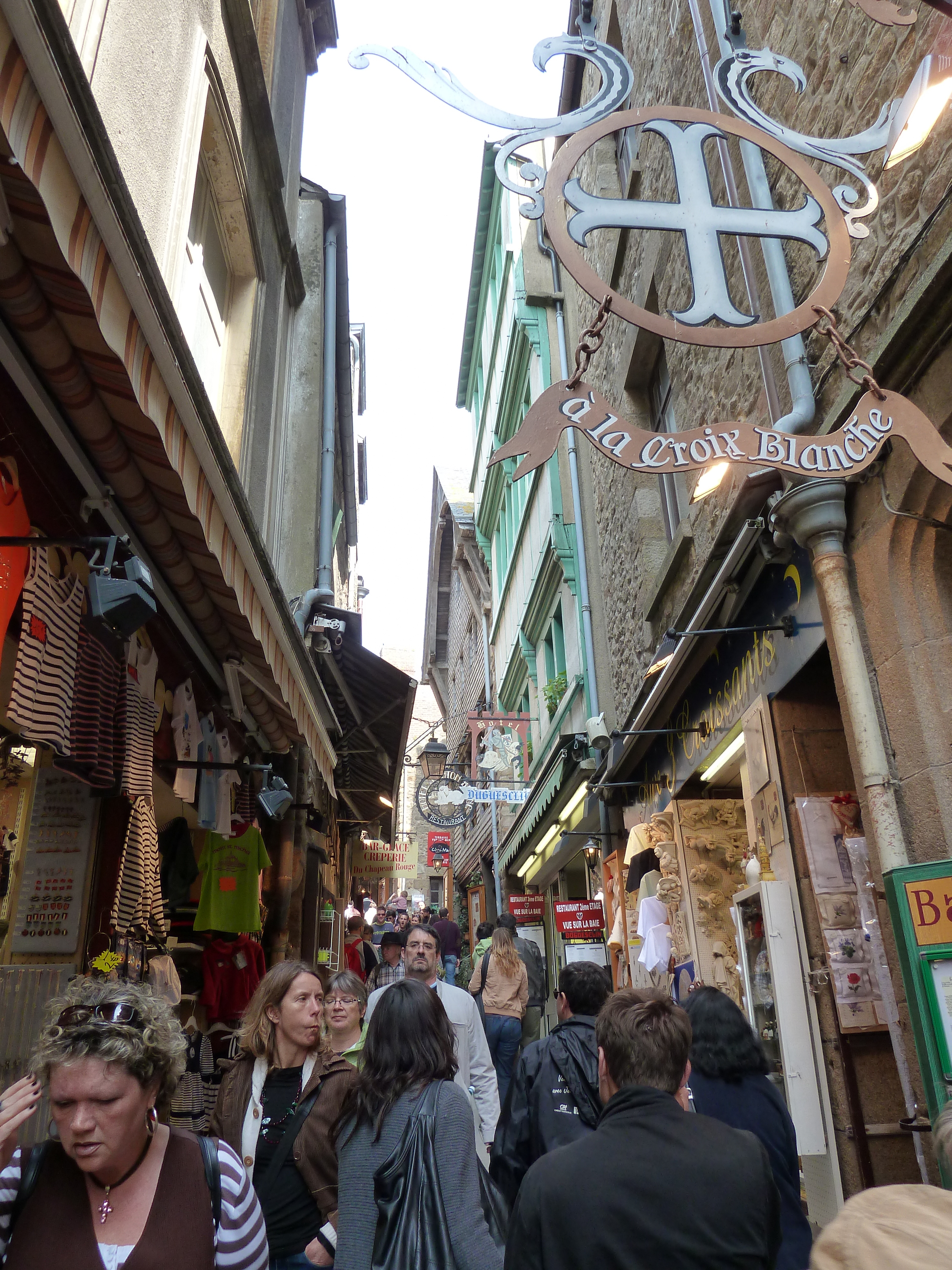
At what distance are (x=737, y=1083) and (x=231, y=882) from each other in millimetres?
4338

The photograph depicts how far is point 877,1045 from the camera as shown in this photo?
443 cm

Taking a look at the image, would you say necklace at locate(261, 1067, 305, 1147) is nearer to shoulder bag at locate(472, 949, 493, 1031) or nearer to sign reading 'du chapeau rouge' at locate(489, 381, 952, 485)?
sign reading 'du chapeau rouge' at locate(489, 381, 952, 485)

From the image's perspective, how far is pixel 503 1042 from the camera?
266 inches

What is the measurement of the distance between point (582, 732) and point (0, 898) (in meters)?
8.26

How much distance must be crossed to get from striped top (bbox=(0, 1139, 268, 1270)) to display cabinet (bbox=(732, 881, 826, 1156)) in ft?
9.54

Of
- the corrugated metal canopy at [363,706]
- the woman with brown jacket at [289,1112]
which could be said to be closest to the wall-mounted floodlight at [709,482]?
the woman with brown jacket at [289,1112]

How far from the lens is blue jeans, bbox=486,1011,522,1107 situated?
22.1 feet

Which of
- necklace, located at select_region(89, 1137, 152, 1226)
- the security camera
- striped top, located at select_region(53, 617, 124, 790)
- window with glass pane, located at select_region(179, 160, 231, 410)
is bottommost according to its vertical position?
necklace, located at select_region(89, 1137, 152, 1226)

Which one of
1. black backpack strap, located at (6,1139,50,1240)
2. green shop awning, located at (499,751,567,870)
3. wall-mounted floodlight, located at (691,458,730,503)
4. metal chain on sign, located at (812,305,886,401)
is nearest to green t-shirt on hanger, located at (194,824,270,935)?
wall-mounted floodlight, located at (691,458,730,503)

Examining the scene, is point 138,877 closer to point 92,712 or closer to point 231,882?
point 92,712

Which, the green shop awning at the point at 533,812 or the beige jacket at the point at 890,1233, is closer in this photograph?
the beige jacket at the point at 890,1233

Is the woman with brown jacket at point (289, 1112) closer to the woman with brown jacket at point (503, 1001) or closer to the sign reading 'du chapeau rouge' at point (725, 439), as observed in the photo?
the sign reading 'du chapeau rouge' at point (725, 439)

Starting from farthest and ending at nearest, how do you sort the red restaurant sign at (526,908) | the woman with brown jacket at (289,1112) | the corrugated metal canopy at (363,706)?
the red restaurant sign at (526,908)
the corrugated metal canopy at (363,706)
the woman with brown jacket at (289,1112)

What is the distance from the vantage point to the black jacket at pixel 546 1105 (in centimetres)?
333
